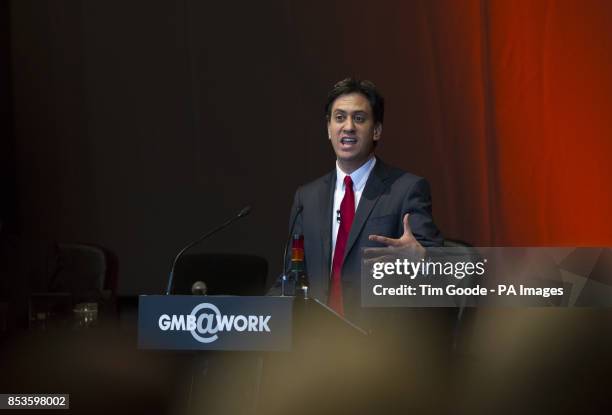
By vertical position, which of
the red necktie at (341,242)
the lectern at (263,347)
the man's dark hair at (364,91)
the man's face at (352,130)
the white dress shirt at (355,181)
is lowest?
the lectern at (263,347)

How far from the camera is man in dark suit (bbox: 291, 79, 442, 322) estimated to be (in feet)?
9.62

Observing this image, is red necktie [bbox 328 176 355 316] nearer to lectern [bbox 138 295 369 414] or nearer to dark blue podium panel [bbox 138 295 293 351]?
lectern [bbox 138 295 369 414]

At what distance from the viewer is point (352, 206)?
3.07m

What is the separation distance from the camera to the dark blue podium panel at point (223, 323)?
6.48ft

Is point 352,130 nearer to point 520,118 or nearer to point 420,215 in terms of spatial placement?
point 420,215

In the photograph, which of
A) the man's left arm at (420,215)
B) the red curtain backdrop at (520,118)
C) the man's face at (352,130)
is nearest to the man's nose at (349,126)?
the man's face at (352,130)

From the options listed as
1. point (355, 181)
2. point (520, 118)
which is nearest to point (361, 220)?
point (355, 181)

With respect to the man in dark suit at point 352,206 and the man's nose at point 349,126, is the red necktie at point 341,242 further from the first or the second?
the man's nose at point 349,126

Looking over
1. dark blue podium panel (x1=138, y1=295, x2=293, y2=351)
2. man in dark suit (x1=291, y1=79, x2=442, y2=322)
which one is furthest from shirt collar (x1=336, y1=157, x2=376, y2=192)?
dark blue podium panel (x1=138, y1=295, x2=293, y2=351)

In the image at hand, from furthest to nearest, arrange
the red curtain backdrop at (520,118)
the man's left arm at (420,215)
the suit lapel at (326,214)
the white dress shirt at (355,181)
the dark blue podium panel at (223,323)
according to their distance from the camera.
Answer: the red curtain backdrop at (520,118), the white dress shirt at (355,181), the suit lapel at (326,214), the man's left arm at (420,215), the dark blue podium panel at (223,323)

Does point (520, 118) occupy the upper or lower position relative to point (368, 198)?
upper

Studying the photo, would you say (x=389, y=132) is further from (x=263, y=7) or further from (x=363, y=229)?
(x=363, y=229)

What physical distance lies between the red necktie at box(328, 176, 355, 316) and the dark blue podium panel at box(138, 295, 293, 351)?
92 cm

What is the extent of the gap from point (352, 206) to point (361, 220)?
91 mm
